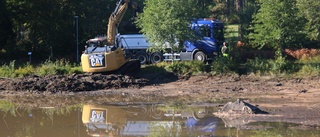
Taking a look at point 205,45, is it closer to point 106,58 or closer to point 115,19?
point 115,19

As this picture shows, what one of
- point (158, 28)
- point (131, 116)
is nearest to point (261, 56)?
point (158, 28)

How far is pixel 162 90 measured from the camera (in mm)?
26109

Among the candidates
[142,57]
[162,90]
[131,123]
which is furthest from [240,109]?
[142,57]

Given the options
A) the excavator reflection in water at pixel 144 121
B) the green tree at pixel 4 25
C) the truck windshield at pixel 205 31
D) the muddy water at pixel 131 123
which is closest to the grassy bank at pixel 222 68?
the truck windshield at pixel 205 31

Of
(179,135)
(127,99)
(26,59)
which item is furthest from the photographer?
(26,59)

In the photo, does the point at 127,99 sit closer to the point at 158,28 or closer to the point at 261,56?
the point at 158,28

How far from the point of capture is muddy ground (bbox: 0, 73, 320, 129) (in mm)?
22641

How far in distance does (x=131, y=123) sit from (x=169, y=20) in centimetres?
1199

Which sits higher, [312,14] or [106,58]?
[312,14]

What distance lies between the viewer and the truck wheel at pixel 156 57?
33438mm

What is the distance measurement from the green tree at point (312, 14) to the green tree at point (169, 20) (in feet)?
29.2

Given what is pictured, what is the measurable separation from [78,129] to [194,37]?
14.2 m

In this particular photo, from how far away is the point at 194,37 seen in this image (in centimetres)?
2986

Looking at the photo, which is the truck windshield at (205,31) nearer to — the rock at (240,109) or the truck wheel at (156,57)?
the truck wheel at (156,57)
